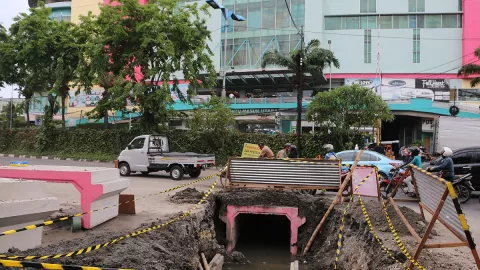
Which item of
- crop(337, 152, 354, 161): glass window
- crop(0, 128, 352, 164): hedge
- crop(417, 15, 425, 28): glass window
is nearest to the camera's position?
crop(337, 152, 354, 161): glass window

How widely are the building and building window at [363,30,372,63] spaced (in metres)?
0.02

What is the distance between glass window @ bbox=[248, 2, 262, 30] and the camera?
44.7 m

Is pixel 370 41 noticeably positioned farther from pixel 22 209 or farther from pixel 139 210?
pixel 22 209

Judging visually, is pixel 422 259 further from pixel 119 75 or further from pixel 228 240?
pixel 119 75

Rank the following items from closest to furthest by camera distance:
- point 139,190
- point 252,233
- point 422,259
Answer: point 422,259 < point 139,190 < point 252,233

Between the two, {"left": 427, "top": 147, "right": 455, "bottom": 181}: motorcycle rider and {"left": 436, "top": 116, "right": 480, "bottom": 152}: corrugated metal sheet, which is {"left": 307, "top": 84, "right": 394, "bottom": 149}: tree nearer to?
{"left": 436, "top": 116, "right": 480, "bottom": 152}: corrugated metal sheet

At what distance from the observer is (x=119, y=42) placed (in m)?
22.4

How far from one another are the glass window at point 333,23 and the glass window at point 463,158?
3594 centimetres

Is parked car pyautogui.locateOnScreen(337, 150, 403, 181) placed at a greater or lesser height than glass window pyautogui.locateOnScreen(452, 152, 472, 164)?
lesser

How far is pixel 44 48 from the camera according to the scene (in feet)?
87.7

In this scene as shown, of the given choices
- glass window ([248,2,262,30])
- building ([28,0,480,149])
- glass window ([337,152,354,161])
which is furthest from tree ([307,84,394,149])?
glass window ([248,2,262,30])

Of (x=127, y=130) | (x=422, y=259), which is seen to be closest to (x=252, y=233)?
(x=422, y=259)

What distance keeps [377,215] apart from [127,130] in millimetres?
21820

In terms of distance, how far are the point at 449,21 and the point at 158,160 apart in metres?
41.9
